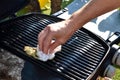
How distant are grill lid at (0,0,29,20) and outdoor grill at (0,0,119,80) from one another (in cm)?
5

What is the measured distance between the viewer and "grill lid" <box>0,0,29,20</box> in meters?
1.66

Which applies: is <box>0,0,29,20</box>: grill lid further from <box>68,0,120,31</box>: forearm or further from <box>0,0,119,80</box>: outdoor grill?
<box>68,0,120,31</box>: forearm

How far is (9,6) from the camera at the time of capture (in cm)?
171

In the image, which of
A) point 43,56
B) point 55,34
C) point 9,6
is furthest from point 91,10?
point 9,6

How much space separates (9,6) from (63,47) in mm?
446

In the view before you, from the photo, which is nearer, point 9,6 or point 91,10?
point 91,10

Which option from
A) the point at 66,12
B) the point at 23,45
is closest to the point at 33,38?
the point at 23,45

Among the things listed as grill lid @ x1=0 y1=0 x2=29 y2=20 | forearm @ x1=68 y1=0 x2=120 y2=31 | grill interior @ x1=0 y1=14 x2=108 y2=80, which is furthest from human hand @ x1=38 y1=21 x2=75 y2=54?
grill lid @ x1=0 y1=0 x2=29 y2=20

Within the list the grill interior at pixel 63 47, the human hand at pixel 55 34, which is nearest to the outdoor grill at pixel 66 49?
the grill interior at pixel 63 47

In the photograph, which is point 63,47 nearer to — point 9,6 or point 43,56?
point 43,56

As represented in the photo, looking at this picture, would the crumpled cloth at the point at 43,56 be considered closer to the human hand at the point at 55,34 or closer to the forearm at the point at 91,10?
the human hand at the point at 55,34

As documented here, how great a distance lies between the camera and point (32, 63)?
137 cm

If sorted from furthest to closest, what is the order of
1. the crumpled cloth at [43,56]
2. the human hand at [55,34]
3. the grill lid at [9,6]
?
the grill lid at [9,6], the crumpled cloth at [43,56], the human hand at [55,34]

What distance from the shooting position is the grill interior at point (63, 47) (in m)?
1.37
